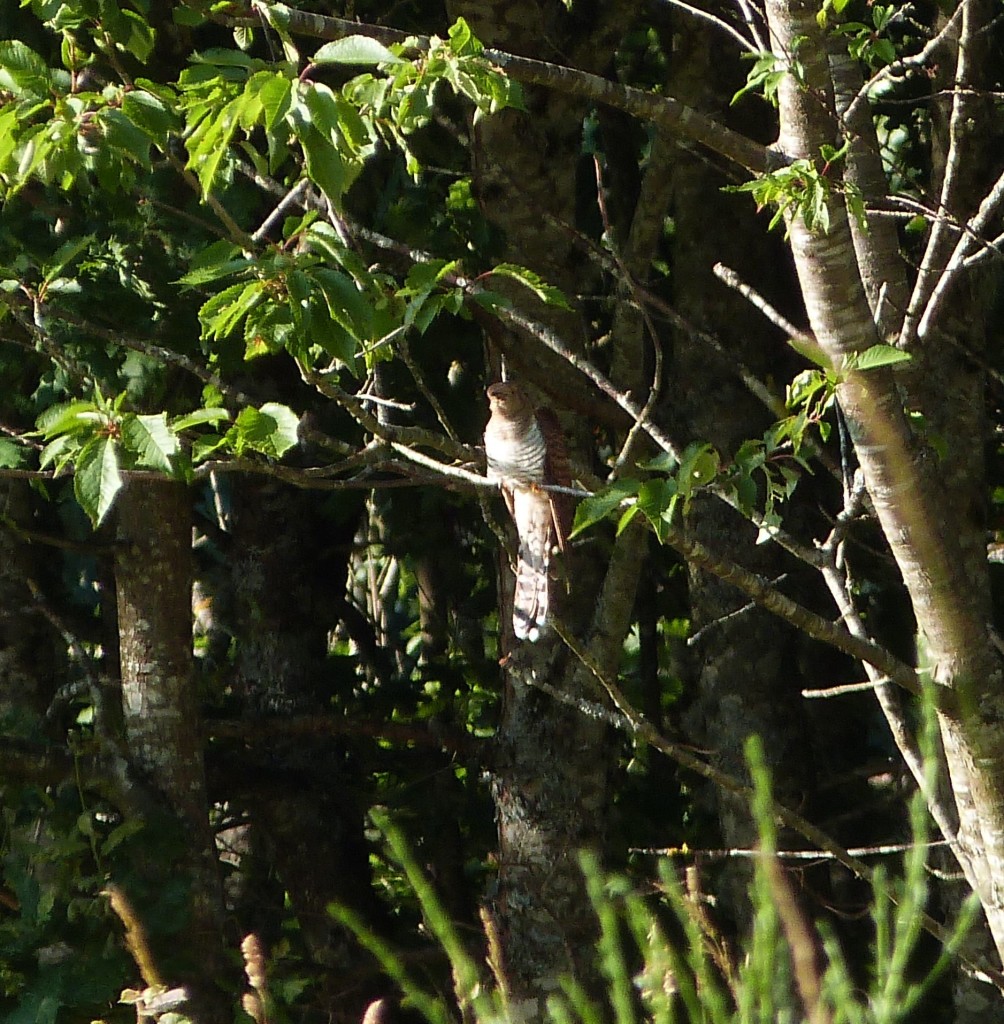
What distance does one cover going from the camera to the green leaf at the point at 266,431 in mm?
2699

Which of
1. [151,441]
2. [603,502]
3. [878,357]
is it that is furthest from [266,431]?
[878,357]

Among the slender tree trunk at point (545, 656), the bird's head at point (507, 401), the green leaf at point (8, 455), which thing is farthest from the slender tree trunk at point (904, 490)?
the green leaf at point (8, 455)

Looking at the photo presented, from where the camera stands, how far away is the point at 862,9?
4.94 meters

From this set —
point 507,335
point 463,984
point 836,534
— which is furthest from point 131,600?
point 463,984

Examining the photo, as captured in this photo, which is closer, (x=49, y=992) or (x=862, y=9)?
(x=49, y=992)

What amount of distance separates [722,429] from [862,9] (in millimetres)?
1522

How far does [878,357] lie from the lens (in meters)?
2.44

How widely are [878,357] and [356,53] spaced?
3.35ft

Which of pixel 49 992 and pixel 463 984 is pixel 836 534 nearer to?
pixel 463 984

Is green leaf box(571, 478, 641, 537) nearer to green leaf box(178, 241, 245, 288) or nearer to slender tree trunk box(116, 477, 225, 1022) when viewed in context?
green leaf box(178, 241, 245, 288)

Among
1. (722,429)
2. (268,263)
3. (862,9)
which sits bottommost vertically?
(268,263)

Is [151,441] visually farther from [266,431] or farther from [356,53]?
[356,53]

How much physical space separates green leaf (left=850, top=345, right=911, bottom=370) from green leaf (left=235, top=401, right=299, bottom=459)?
1.04m

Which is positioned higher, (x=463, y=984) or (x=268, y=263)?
(x=268, y=263)
